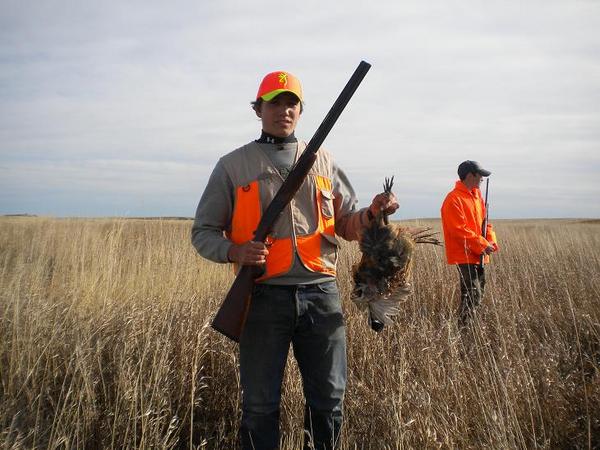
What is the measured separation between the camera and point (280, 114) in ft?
8.26

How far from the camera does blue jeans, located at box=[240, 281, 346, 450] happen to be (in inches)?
92.1

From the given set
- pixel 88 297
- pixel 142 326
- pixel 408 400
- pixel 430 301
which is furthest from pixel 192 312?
pixel 430 301

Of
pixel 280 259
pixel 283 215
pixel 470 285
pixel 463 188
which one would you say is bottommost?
pixel 470 285

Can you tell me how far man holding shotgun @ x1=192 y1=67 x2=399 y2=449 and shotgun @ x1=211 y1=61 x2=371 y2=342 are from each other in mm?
95

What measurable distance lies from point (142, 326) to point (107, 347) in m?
0.34

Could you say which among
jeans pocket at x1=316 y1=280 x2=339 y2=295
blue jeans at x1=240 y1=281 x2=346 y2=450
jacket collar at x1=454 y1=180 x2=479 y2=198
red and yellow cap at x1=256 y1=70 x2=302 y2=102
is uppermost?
red and yellow cap at x1=256 y1=70 x2=302 y2=102

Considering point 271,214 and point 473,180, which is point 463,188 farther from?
point 271,214

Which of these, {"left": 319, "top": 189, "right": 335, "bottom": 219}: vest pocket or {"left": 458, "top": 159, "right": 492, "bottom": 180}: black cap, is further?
{"left": 458, "top": 159, "right": 492, "bottom": 180}: black cap

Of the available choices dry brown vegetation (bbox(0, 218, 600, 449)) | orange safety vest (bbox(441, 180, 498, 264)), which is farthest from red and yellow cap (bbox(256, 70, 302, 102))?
orange safety vest (bbox(441, 180, 498, 264))

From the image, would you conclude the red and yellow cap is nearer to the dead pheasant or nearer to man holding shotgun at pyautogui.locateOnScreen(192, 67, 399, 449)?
man holding shotgun at pyautogui.locateOnScreen(192, 67, 399, 449)

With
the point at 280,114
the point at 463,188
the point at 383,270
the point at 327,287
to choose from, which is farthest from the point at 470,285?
the point at 280,114

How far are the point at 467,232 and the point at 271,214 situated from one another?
3786 mm

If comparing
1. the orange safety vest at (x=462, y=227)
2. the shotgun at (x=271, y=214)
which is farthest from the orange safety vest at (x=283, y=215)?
the orange safety vest at (x=462, y=227)

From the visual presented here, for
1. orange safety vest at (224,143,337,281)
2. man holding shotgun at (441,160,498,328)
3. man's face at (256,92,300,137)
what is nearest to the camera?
orange safety vest at (224,143,337,281)
